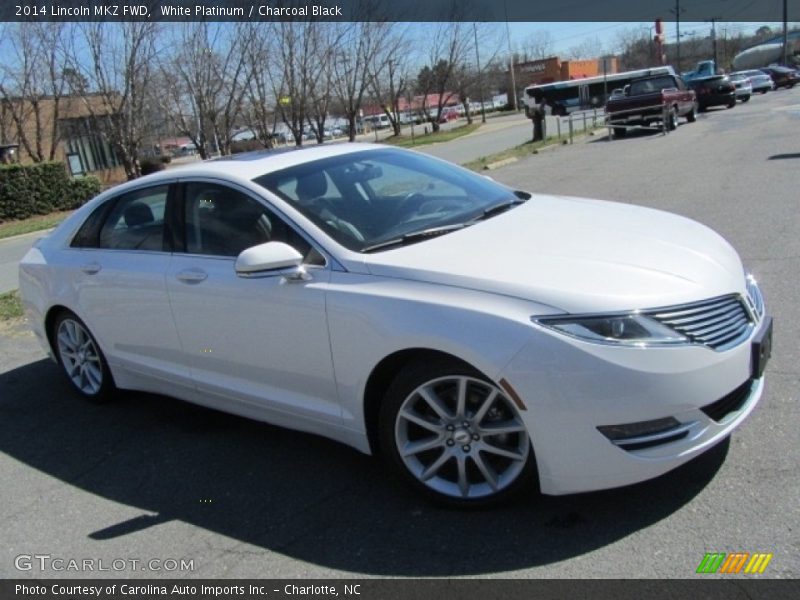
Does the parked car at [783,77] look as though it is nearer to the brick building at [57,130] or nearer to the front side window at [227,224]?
the brick building at [57,130]

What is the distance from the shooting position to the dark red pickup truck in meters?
22.8

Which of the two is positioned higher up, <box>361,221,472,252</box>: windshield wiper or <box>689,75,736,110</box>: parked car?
<box>689,75,736,110</box>: parked car

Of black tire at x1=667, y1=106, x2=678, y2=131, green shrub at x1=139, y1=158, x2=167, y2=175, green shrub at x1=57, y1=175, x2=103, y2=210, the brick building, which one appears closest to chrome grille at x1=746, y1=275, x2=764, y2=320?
green shrub at x1=139, y1=158, x2=167, y2=175

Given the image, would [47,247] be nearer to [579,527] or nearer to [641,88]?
[579,527]

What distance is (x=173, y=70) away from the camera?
2628 cm

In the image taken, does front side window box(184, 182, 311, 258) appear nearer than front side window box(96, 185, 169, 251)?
Yes

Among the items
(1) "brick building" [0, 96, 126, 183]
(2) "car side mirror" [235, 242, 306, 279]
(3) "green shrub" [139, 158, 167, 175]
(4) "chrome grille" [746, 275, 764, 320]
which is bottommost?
(4) "chrome grille" [746, 275, 764, 320]

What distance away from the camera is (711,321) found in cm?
292

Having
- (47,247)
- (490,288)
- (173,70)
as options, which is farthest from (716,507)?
(173,70)

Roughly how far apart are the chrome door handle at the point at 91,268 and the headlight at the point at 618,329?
309cm

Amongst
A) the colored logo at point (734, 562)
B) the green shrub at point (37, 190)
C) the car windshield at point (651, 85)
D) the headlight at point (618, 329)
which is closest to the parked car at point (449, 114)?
the car windshield at point (651, 85)

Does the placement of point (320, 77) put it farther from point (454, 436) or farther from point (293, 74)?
point (454, 436)

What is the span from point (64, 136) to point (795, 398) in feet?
127

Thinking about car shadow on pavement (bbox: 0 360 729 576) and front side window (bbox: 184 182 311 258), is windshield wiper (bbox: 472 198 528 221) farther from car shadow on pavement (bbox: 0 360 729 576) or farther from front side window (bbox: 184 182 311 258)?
car shadow on pavement (bbox: 0 360 729 576)
